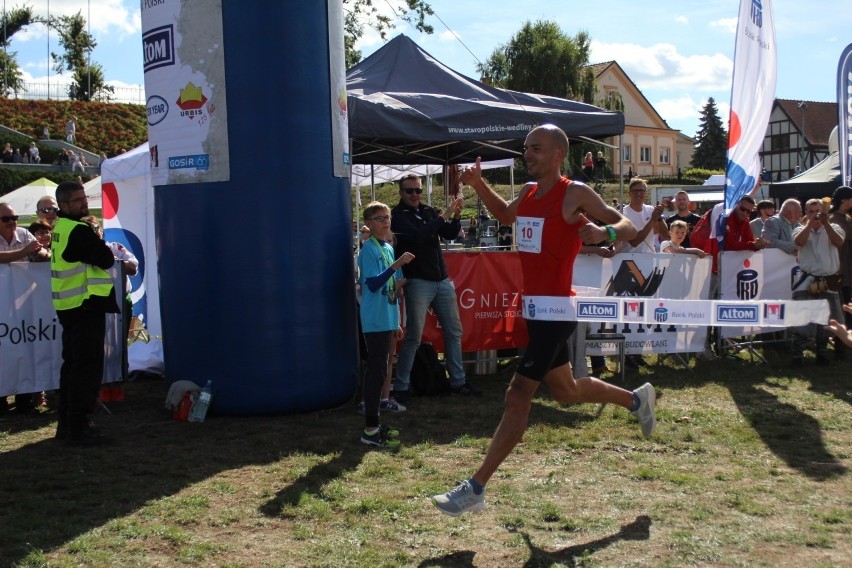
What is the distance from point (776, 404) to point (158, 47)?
6.23 meters

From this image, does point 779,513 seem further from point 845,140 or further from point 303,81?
point 845,140

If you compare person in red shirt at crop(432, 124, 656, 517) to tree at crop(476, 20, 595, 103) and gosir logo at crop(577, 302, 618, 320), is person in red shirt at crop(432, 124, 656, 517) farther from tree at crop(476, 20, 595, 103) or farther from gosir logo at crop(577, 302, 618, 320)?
tree at crop(476, 20, 595, 103)

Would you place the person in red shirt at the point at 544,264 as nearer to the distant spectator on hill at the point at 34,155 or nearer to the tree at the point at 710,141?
the distant spectator on hill at the point at 34,155

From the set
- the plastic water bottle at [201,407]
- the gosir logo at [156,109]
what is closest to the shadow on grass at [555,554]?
the plastic water bottle at [201,407]

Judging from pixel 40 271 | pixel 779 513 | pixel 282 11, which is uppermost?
pixel 282 11

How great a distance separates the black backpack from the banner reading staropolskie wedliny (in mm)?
2626

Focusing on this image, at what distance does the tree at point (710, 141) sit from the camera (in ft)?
277

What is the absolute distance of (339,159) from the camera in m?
7.49

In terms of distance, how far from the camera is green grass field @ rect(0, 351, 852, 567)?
4.31 metres

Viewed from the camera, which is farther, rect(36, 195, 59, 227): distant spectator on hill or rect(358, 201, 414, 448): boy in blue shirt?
rect(36, 195, 59, 227): distant spectator on hill

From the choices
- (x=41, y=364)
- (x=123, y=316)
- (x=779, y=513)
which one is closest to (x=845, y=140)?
(x=779, y=513)

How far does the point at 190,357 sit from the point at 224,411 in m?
0.53

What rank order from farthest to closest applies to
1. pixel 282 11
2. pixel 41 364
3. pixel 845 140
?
pixel 845 140 < pixel 41 364 < pixel 282 11

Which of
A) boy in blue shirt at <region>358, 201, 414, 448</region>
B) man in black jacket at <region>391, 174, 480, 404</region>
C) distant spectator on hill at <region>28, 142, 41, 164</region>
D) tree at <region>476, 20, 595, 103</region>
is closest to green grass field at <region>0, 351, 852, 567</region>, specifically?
boy in blue shirt at <region>358, 201, 414, 448</region>
